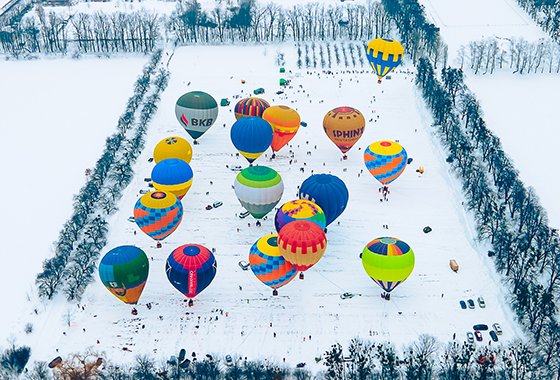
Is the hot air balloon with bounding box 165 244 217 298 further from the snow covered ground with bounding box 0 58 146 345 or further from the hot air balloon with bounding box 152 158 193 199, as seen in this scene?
the snow covered ground with bounding box 0 58 146 345

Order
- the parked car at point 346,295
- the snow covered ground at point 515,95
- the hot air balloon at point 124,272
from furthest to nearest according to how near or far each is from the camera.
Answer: the snow covered ground at point 515,95 → the parked car at point 346,295 → the hot air balloon at point 124,272

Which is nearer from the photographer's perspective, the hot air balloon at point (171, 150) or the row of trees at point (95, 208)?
the row of trees at point (95, 208)

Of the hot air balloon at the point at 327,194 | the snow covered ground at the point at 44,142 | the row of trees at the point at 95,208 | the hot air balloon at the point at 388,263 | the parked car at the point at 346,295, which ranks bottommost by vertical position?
the snow covered ground at the point at 44,142

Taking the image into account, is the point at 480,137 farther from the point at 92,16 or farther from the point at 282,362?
the point at 92,16

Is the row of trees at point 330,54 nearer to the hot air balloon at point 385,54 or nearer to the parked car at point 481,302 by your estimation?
the hot air balloon at point 385,54

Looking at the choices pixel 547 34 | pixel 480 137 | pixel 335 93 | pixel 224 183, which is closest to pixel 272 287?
pixel 224 183

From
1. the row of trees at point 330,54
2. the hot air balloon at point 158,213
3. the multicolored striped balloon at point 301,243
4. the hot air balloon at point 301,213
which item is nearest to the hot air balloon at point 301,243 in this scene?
the multicolored striped balloon at point 301,243
